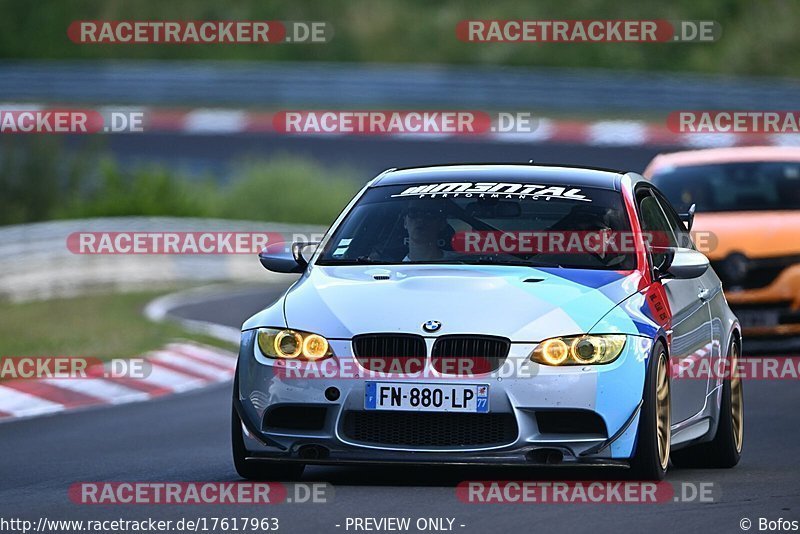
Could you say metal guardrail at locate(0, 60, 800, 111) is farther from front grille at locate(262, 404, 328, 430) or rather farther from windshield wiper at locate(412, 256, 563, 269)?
front grille at locate(262, 404, 328, 430)

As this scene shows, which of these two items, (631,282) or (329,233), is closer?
(631,282)

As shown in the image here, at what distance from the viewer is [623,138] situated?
34.5 meters

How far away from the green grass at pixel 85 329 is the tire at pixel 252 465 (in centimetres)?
870

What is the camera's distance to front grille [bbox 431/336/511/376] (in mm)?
A: 7836

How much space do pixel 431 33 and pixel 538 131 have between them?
19519 millimetres

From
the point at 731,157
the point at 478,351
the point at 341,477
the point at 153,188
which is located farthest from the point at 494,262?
the point at 153,188

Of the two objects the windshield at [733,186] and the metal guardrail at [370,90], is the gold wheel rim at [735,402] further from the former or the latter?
the metal guardrail at [370,90]

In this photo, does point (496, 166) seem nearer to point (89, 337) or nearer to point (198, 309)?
point (89, 337)

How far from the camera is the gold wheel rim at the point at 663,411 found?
8.19 m

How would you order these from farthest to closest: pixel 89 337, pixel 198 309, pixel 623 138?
pixel 623 138 → pixel 198 309 → pixel 89 337

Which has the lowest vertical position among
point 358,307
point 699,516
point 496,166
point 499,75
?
point 699,516

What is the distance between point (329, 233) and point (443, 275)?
3.44 feet

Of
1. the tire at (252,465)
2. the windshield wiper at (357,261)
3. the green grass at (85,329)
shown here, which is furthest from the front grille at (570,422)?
the green grass at (85,329)

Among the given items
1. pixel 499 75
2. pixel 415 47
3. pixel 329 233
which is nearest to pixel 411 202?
pixel 329 233
